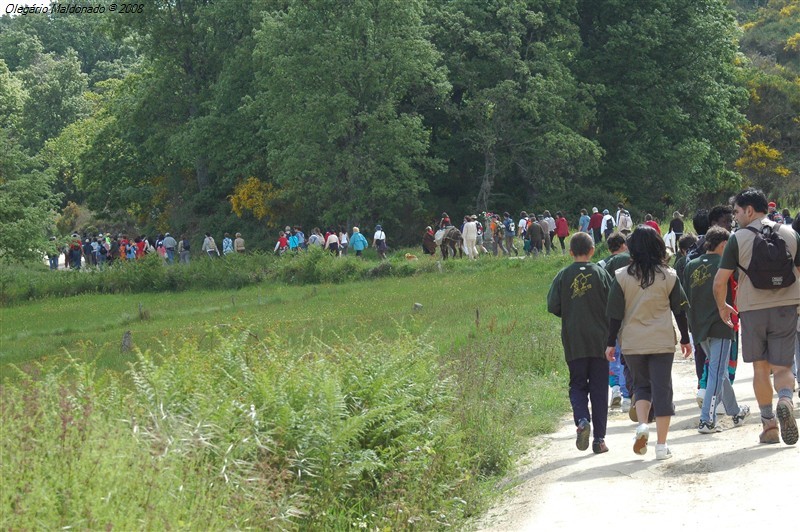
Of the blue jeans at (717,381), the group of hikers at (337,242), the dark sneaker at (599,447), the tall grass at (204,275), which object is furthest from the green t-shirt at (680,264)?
the group of hikers at (337,242)

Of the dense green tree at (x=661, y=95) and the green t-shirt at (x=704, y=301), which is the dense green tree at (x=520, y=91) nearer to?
the dense green tree at (x=661, y=95)

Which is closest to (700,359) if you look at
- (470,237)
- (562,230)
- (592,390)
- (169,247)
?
(592,390)

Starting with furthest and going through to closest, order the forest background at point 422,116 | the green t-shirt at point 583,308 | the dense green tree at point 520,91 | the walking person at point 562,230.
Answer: the dense green tree at point 520,91, the forest background at point 422,116, the walking person at point 562,230, the green t-shirt at point 583,308

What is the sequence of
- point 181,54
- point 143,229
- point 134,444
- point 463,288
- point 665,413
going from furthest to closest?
1. point 143,229
2. point 181,54
3. point 463,288
4. point 665,413
5. point 134,444

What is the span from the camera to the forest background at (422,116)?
50.0m

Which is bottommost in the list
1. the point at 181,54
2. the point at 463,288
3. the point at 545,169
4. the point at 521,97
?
the point at 463,288

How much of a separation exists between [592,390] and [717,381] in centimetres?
128

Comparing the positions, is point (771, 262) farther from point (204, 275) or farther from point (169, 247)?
point (169, 247)

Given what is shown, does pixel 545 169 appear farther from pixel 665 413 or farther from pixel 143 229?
pixel 665 413

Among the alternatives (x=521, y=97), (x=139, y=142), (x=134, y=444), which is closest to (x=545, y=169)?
(x=521, y=97)

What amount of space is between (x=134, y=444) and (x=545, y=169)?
46044mm

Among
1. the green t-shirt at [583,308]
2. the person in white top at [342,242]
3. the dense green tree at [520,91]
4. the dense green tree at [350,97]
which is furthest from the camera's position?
the dense green tree at [520,91]

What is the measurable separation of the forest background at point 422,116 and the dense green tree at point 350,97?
95 mm

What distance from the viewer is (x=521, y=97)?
5106 cm
